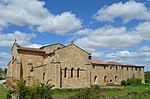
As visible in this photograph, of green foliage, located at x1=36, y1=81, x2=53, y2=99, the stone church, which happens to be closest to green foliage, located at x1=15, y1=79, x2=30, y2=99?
green foliage, located at x1=36, y1=81, x2=53, y2=99

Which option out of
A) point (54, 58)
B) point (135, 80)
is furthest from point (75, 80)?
point (135, 80)

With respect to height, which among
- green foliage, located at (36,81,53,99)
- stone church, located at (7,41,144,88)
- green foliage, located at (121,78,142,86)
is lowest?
green foliage, located at (121,78,142,86)

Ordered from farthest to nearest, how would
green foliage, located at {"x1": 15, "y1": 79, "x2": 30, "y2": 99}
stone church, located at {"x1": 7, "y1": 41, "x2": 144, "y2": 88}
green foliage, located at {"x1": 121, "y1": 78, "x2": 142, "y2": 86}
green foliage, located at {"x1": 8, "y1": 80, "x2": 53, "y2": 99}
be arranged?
green foliage, located at {"x1": 121, "y1": 78, "x2": 142, "y2": 86}
stone church, located at {"x1": 7, "y1": 41, "x2": 144, "y2": 88}
green foliage, located at {"x1": 15, "y1": 79, "x2": 30, "y2": 99}
green foliage, located at {"x1": 8, "y1": 80, "x2": 53, "y2": 99}

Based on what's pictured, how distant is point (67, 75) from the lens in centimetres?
4897

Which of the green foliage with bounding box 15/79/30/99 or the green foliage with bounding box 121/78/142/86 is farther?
the green foliage with bounding box 121/78/142/86

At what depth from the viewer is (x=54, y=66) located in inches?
1849

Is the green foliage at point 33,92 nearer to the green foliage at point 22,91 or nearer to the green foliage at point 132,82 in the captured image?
the green foliage at point 22,91

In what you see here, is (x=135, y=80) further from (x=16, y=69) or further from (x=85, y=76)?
(x=16, y=69)

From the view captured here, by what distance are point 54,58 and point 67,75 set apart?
446 cm

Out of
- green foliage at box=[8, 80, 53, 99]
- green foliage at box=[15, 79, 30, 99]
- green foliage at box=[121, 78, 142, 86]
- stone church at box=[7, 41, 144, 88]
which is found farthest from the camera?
green foliage at box=[121, 78, 142, 86]

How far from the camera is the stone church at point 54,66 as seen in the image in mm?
47438

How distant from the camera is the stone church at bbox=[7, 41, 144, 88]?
156ft

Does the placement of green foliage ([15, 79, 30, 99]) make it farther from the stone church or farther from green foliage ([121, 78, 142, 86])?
green foliage ([121, 78, 142, 86])

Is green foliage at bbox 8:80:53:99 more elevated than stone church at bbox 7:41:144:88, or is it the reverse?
stone church at bbox 7:41:144:88
